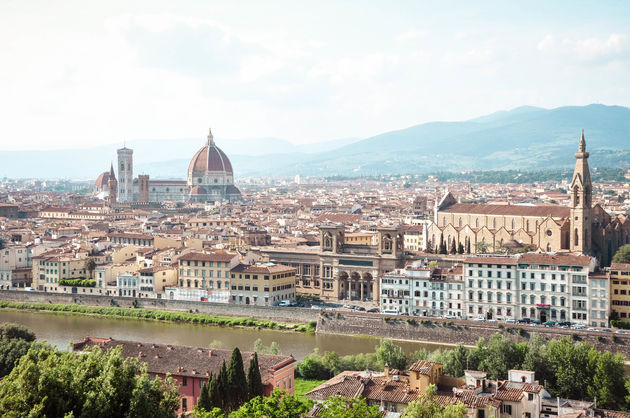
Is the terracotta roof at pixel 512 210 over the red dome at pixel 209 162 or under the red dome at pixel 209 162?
under

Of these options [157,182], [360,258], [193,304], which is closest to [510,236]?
[360,258]

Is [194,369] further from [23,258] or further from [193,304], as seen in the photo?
[23,258]

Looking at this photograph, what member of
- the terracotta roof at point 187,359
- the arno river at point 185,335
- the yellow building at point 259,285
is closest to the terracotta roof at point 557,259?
the arno river at point 185,335

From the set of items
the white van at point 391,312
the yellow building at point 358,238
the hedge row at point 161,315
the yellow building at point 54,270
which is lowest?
the hedge row at point 161,315

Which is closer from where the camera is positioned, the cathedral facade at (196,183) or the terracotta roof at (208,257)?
the terracotta roof at (208,257)

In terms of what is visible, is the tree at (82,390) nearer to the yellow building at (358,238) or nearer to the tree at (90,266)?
the tree at (90,266)

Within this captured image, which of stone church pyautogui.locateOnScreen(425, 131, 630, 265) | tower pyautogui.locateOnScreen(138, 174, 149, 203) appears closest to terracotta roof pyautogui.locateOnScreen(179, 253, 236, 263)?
stone church pyautogui.locateOnScreen(425, 131, 630, 265)

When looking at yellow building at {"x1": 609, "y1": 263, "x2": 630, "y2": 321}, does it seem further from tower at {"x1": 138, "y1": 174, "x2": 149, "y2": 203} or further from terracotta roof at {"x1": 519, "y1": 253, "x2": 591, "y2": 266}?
tower at {"x1": 138, "y1": 174, "x2": 149, "y2": 203}

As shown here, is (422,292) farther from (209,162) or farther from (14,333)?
(209,162)
